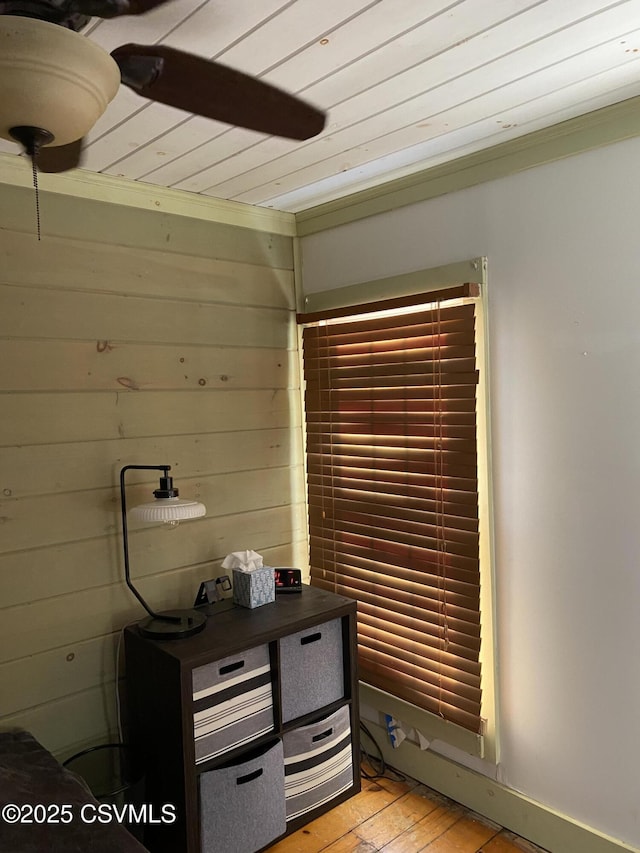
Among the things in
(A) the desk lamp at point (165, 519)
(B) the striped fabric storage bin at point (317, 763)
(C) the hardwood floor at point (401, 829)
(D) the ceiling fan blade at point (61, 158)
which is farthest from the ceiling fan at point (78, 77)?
(C) the hardwood floor at point (401, 829)

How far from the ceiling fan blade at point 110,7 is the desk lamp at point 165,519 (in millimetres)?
1234

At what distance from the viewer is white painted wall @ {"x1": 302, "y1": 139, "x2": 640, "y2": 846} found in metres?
A: 1.90

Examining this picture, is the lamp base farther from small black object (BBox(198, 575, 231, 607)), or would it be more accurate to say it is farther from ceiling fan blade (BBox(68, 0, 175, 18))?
ceiling fan blade (BBox(68, 0, 175, 18))

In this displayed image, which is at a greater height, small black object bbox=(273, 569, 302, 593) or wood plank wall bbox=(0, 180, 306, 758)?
wood plank wall bbox=(0, 180, 306, 758)

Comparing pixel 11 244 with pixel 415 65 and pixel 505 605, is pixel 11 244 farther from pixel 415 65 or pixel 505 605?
pixel 505 605

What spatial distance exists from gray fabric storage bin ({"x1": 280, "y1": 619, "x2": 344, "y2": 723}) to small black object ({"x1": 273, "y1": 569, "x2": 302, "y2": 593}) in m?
0.22

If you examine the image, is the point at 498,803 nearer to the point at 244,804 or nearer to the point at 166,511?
the point at 244,804

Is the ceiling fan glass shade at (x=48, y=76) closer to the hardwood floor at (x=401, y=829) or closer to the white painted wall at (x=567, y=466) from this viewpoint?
the white painted wall at (x=567, y=466)

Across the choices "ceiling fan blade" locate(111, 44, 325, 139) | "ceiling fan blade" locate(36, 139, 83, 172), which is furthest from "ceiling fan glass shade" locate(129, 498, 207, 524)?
"ceiling fan blade" locate(111, 44, 325, 139)

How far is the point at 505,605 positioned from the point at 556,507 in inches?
15.5

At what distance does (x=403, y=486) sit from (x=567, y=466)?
24.3 inches

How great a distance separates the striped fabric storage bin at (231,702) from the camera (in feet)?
6.57

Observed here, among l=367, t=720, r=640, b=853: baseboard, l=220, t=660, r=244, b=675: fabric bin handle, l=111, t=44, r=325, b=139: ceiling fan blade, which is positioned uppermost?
l=111, t=44, r=325, b=139: ceiling fan blade

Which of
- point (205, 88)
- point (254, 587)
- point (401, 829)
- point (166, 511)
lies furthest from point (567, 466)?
point (205, 88)
